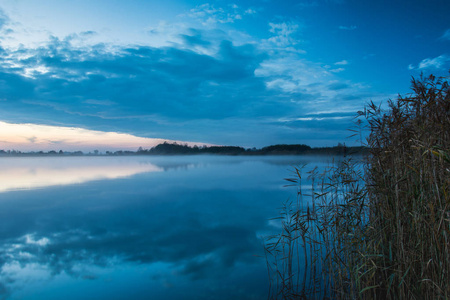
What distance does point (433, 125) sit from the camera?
133 inches

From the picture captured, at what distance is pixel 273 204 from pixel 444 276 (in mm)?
8135

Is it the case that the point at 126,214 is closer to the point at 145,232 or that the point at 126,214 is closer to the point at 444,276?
the point at 145,232

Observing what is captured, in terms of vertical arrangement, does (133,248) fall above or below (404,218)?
below

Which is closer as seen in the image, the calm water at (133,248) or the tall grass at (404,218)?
the tall grass at (404,218)

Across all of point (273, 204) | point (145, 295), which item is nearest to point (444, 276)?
point (145, 295)

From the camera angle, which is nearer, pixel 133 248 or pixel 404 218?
pixel 404 218

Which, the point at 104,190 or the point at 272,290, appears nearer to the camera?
the point at 272,290

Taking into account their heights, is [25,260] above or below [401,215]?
below

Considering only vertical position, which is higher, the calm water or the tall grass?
the tall grass

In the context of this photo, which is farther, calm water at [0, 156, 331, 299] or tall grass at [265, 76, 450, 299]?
calm water at [0, 156, 331, 299]

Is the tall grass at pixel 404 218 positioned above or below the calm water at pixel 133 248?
above

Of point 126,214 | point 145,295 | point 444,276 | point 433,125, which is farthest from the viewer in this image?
point 126,214

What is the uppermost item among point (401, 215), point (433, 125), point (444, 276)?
point (433, 125)

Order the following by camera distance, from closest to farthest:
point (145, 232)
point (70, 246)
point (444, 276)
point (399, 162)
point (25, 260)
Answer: point (444, 276) < point (399, 162) < point (25, 260) < point (70, 246) < point (145, 232)
